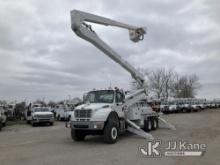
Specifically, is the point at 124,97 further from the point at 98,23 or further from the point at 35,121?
the point at 35,121

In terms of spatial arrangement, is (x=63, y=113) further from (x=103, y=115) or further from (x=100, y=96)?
(x=103, y=115)

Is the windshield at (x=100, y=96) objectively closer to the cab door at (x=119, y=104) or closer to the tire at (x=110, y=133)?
the cab door at (x=119, y=104)

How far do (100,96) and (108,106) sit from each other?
1234 millimetres

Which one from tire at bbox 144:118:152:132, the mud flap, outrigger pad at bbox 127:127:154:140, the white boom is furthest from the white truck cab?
the white boom

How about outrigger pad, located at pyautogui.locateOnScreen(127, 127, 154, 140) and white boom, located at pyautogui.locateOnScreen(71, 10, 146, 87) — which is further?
outrigger pad, located at pyautogui.locateOnScreen(127, 127, 154, 140)

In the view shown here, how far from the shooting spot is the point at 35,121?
2825 centimetres

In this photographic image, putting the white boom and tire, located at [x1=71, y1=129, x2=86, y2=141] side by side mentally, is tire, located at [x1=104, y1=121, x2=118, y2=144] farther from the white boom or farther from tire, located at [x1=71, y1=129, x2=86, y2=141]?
the white boom

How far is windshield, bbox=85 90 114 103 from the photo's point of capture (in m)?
15.9

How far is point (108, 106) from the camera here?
49.6 ft

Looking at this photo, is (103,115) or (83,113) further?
(83,113)

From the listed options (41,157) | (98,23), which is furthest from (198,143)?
(98,23)

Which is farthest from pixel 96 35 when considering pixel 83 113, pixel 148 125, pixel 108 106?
pixel 148 125

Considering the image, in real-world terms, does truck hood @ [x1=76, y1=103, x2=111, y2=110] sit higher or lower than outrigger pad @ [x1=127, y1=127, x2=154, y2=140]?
higher

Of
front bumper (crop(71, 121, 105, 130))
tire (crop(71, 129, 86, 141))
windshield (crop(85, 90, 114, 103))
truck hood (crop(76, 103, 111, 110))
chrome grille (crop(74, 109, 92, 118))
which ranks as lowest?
tire (crop(71, 129, 86, 141))
